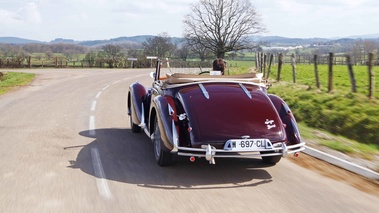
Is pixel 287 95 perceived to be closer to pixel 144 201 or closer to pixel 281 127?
pixel 281 127

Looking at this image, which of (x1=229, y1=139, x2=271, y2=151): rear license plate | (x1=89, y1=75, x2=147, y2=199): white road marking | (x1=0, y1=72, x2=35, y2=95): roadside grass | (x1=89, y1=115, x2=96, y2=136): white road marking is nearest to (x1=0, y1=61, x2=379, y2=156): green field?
(x1=229, y1=139, x2=271, y2=151): rear license plate

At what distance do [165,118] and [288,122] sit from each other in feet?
5.58

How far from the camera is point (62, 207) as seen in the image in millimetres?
4223

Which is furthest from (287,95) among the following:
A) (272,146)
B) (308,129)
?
(272,146)

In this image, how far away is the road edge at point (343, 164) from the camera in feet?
18.2

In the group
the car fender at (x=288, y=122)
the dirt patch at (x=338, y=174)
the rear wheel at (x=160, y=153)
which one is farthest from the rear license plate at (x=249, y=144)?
the dirt patch at (x=338, y=174)

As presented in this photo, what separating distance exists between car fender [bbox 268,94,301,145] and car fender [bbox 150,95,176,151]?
5.08ft

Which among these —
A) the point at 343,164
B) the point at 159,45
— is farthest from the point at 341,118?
the point at 159,45

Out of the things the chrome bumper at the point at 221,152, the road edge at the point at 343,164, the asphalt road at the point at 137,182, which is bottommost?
the asphalt road at the point at 137,182

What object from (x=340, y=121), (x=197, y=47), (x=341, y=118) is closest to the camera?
(x=340, y=121)

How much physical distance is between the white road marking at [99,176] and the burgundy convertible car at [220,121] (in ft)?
2.70

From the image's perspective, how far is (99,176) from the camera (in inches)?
213

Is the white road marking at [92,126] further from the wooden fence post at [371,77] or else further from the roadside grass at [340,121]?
the wooden fence post at [371,77]

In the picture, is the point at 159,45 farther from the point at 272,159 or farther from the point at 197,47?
the point at 272,159
